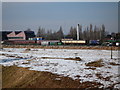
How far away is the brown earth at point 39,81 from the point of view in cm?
1015

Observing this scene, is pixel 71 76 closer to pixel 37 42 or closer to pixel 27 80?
pixel 27 80

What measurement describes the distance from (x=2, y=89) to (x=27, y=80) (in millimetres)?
2003

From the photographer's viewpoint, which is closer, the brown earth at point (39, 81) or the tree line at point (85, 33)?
the brown earth at point (39, 81)

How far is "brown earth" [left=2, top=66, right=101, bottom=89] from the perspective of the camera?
1015 centimetres

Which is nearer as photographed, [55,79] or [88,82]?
[88,82]

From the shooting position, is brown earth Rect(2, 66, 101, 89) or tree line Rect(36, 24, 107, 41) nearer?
brown earth Rect(2, 66, 101, 89)

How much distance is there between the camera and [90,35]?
79.6 m

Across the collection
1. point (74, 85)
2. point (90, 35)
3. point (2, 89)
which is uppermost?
point (90, 35)

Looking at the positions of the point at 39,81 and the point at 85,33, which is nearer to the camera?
the point at 39,81

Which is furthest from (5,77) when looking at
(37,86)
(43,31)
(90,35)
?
(43,31)

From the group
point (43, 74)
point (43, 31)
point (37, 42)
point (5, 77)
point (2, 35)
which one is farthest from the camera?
point (43, 31)

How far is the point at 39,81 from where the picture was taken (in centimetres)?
1138

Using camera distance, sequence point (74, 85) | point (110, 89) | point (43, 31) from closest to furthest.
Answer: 1. point (110, 89)
2. point (74, 85)
3. point (43, 31)

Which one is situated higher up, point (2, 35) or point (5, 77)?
point (2, 35)
